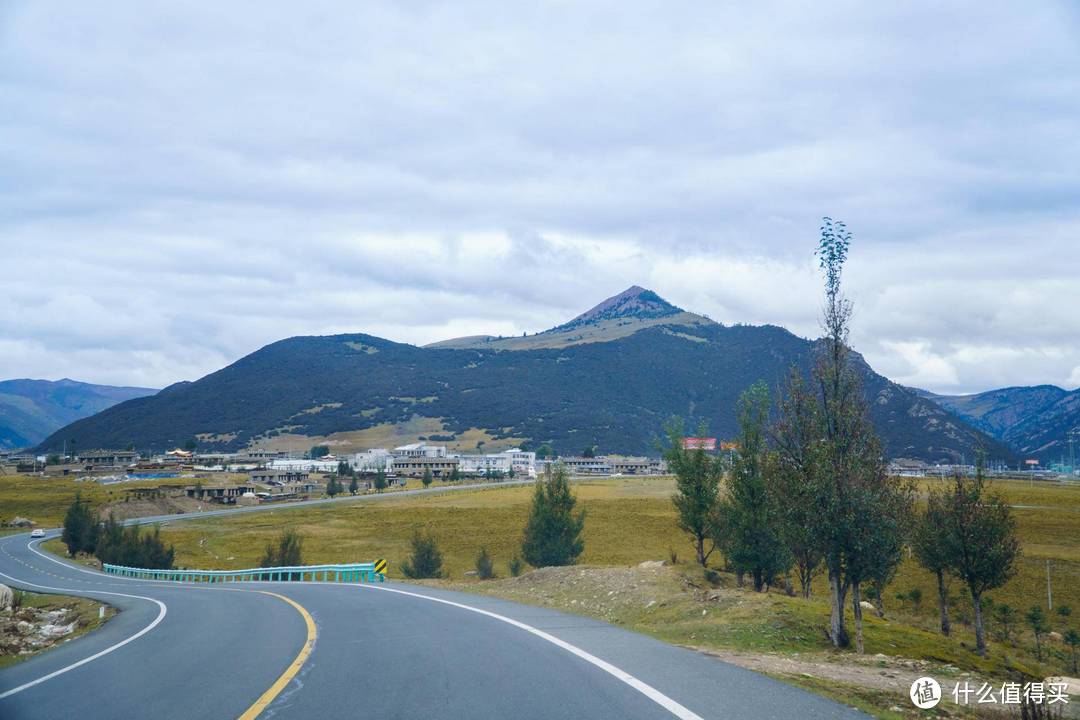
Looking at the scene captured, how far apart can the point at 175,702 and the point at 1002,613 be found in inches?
1381

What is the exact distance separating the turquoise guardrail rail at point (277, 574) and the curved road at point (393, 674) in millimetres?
14414

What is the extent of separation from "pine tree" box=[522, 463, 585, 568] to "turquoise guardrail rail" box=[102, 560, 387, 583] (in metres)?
8.66

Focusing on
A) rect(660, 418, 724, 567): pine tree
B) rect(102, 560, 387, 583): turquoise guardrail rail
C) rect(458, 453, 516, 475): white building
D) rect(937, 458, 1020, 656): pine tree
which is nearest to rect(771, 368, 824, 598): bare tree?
rect(937, 458, 1020, 656): pine tree

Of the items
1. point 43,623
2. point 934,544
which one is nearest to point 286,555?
point 43,623

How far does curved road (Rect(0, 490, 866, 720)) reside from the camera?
27.3 feet

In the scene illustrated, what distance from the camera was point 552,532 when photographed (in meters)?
41.9

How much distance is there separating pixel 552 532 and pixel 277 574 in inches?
598

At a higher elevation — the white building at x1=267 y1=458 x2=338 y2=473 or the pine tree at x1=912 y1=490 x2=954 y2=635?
the pine tree at x1=912 y1=490 x2=954 y2=635

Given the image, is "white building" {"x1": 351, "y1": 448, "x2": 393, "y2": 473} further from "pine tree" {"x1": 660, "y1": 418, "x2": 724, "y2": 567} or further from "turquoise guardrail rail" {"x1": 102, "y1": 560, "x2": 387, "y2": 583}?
"pine tree" {"x1": 660, "y1": 418, "x2": 724, "y2": 567}

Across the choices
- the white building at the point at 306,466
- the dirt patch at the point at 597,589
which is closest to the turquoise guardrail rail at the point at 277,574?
the dirt patch at the point at 597,589

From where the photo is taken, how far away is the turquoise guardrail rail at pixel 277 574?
1306 inches

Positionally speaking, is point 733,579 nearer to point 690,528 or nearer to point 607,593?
point 690,528

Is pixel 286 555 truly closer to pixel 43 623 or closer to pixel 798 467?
pixel 43 623

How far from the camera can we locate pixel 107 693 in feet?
32.1
